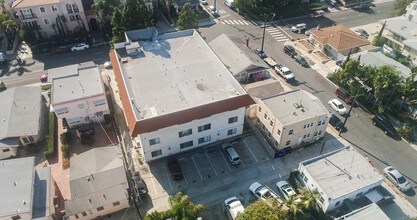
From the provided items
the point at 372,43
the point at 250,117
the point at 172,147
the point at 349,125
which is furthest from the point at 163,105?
the point at 372,43

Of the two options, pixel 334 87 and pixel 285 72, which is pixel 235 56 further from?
pixel 334 87

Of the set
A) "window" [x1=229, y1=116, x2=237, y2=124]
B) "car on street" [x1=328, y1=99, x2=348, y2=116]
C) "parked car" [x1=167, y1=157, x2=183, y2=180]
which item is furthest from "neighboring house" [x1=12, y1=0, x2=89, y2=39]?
"car on street" [x1=328, y1=99, x2=348, y2=116]

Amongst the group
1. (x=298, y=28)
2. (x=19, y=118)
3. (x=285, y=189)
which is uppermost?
(x=19, y=118)

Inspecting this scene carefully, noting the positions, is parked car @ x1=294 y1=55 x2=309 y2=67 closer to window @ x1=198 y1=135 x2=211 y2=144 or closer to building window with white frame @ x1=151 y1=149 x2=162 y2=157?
window @ x1=198 y1=135 x2=211 y2=144

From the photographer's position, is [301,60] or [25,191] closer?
[25,191]

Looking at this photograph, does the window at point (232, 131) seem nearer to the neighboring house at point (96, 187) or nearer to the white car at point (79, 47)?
the neighboring house at point (96, 187)

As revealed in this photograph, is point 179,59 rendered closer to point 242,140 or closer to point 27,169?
point 242,140

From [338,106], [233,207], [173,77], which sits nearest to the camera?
[233,207]

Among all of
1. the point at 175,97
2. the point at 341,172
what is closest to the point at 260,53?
the point at 175,97
